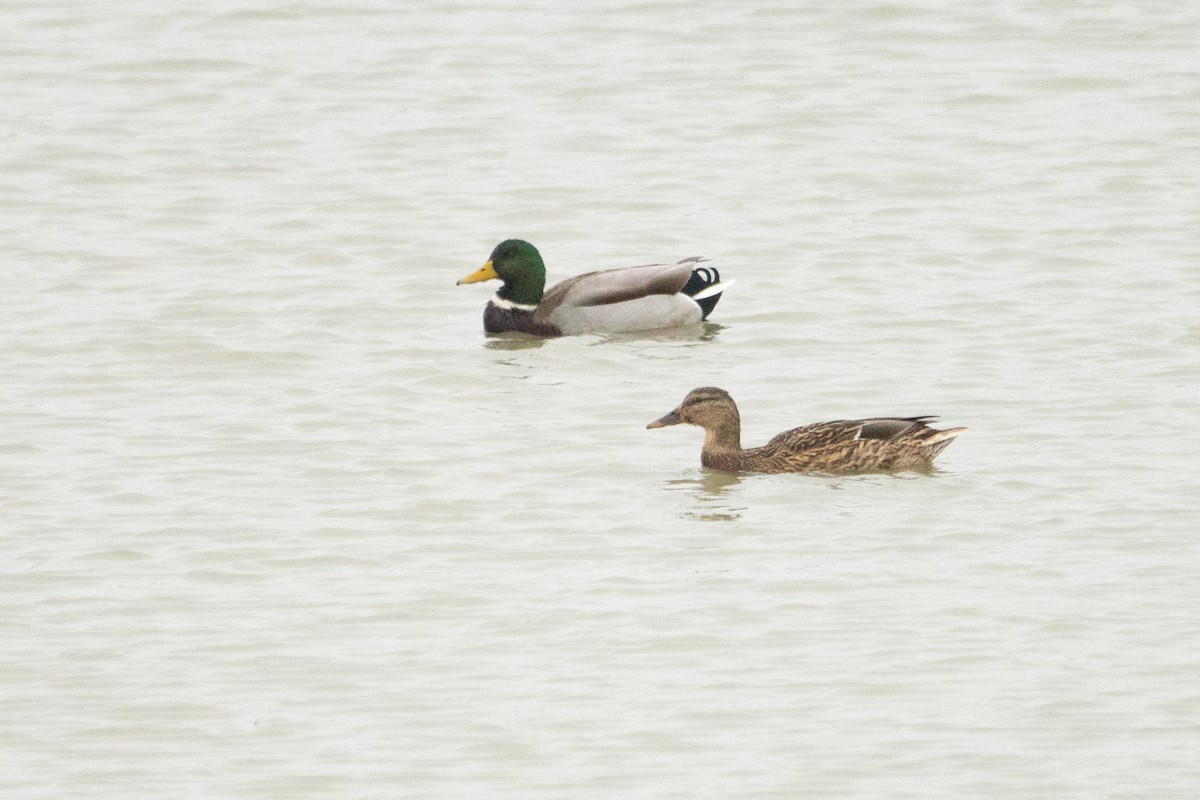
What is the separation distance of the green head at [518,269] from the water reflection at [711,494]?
427cm

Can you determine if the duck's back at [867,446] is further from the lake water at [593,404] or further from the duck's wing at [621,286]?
the duck's wing at [621,286]

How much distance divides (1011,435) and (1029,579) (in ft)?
8.69

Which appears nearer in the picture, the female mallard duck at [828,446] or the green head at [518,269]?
the female mallard duck at [828,446]

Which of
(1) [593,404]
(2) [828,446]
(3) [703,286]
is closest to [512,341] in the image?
(3) [703,286]

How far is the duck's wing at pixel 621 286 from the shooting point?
51.5ft

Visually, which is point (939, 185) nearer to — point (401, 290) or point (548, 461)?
point (401, 290)

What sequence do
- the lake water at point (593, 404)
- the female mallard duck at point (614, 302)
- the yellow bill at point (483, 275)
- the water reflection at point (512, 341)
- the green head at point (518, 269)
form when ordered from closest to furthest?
the lake water at point (593, 404)
the water reflection at point (512, 341)
the female mallard duck at point (614, 302)
the green head at point (518, 269)
the yellow bill at point (483, 275)

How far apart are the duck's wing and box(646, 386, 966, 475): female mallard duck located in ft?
12.4

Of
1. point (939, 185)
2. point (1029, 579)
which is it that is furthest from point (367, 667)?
point (939, 185)

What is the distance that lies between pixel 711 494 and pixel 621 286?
449cm

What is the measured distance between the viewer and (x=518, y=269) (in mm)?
15969

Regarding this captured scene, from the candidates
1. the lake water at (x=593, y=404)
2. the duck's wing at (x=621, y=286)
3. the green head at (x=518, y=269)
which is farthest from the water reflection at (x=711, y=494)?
the green head at (x=518, y=269)

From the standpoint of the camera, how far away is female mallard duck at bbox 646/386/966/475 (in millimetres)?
11523

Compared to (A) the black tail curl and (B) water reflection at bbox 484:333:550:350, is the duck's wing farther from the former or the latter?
(B) water reflection at bbox 484:333:550:350
